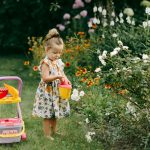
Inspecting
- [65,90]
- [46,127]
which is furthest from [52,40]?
[46,127]

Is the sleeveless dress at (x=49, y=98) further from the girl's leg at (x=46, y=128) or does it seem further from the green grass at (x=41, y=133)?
the green grass at (x=41, y=133)

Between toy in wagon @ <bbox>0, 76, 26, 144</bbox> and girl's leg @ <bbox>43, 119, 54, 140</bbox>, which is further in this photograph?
girl's leg @ <bbox>43, 119, 54, 140</bbox>

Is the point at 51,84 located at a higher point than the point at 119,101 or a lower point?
higher

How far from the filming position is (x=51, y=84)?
21.0 ft

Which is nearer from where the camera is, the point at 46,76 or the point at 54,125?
the point at 46,76

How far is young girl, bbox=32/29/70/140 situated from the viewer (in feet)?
20.7

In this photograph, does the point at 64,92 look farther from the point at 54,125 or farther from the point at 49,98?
the point at 54,125

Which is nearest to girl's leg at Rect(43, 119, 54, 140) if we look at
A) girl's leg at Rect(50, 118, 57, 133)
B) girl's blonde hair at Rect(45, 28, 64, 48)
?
girl's leg at Rect(50, 118, 57, 133)

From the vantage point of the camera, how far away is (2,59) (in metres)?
12.0

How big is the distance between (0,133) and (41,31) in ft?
21.0

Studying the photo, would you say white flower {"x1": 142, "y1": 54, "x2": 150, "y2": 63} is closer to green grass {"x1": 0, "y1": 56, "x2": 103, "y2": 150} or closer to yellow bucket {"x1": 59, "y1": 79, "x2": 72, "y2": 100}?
yellow bucket {"x1": 59, "y1": 79, "x2": 72, "y2": 100}

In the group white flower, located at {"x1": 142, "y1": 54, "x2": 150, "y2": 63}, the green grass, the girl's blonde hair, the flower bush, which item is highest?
the girl's blonde hair

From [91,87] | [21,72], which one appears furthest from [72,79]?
[21,72]

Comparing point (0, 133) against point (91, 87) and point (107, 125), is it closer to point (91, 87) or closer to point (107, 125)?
point (107, 125)
